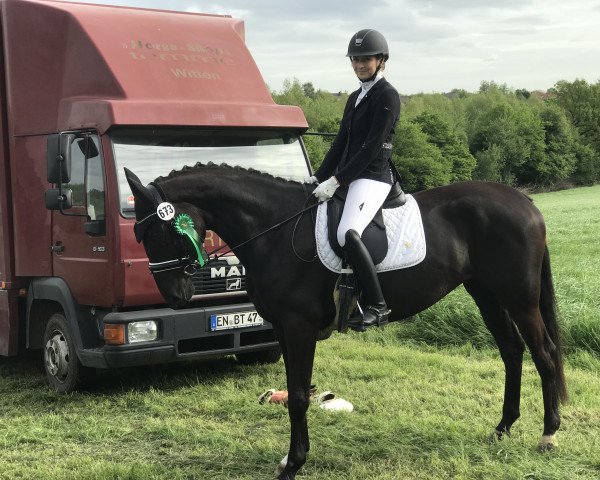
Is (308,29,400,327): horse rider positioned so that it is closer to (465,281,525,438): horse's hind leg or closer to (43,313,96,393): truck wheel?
(465,281,525,438): horse's hind leg

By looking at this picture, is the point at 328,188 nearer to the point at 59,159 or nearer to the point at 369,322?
the point at 369,322

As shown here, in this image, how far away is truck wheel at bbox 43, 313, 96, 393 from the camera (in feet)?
23.0

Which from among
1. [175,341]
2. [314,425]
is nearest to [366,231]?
[314,425]

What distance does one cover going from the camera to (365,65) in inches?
198

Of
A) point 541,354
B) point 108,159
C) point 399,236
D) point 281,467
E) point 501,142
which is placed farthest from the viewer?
point 501,142

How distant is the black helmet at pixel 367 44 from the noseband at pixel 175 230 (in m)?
1.60

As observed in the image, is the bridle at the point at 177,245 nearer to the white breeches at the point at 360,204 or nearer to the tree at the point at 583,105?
the white breeches at the point at 360,204

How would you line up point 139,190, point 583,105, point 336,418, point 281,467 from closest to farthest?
point 139,190
point 281,467
point 336,418
point 583,105

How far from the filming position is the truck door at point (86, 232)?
6.64 meters

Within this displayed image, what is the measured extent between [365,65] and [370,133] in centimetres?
49

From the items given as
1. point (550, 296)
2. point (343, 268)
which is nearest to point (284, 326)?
point (343, 268)

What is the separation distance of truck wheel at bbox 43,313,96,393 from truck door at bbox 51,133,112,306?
450mm

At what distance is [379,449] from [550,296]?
5.61 feet

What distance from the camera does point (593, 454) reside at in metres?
4.90
